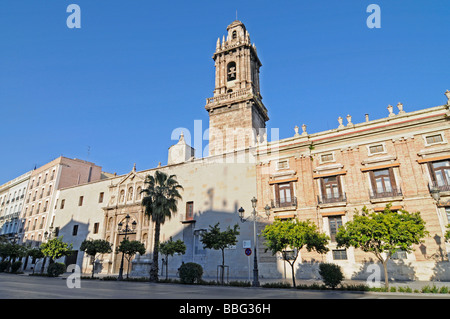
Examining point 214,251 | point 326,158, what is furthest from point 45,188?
point 326,158

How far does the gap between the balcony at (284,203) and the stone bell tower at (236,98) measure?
8.57 m

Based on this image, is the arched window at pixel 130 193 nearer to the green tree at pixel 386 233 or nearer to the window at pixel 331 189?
the window at pixel 331 189

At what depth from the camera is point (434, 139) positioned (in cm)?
2311

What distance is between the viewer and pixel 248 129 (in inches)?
1391

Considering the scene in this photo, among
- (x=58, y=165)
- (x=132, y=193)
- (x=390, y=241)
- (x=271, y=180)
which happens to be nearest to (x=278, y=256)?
(x=271, y=180)

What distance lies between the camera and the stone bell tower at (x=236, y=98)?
35844 millimetres

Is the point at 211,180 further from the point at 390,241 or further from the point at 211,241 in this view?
the point at 390,241

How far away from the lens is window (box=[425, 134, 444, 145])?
75.0 ft

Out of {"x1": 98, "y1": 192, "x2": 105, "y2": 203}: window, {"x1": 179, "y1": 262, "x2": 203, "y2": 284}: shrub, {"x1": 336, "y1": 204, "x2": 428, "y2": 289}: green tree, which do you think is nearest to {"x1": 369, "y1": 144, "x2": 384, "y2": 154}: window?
{"x1": 336, "y1": 204, "x2": 428, "y2": 289}: green tree

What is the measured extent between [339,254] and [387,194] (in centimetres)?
636

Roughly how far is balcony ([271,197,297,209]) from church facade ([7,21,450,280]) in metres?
0.10

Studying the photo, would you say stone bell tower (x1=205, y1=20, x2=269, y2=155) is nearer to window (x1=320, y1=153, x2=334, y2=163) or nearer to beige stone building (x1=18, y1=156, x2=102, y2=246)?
window (x1=320, y1=153, x2=334, y2=163)

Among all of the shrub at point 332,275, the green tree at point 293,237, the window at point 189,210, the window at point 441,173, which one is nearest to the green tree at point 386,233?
the shrub at point 332,275

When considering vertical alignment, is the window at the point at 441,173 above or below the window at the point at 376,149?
below
